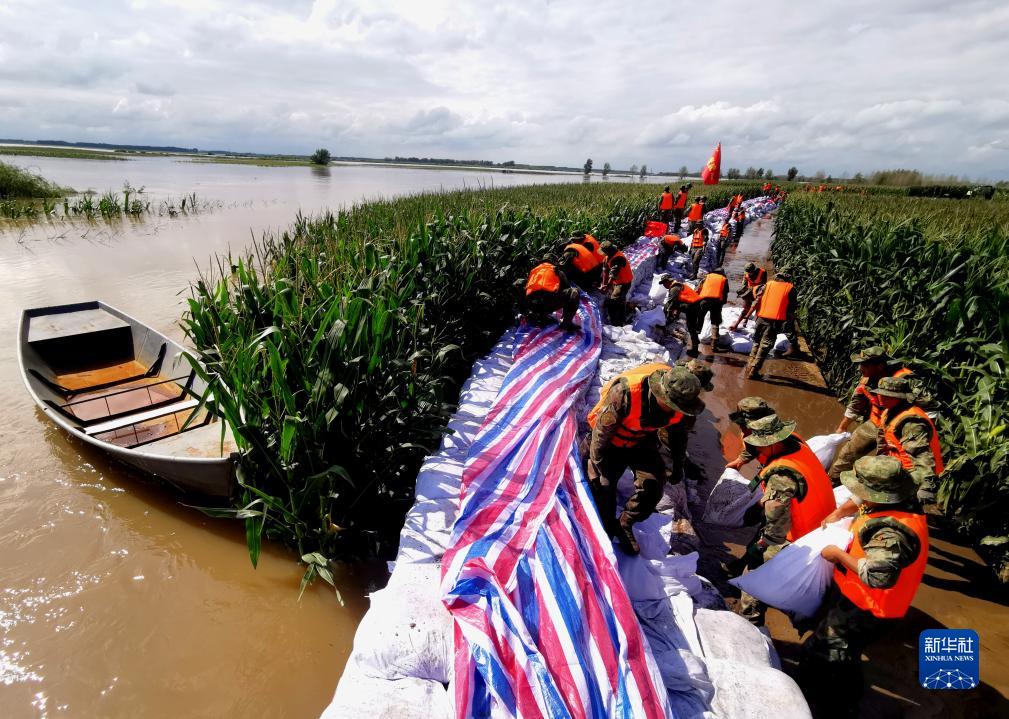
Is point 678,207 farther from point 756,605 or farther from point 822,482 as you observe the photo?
point 756,605

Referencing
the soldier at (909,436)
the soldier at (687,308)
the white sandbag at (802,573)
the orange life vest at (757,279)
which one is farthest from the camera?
the orange life vest at (757,279)

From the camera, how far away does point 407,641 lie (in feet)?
6.49

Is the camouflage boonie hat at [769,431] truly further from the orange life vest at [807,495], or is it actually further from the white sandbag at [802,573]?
the white sandbag at [802,573]

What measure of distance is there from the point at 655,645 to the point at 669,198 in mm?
13621

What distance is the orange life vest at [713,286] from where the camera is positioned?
6.08 metres

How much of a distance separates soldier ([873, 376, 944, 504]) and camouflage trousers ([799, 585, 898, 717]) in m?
1.11

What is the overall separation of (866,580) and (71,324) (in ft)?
25.0

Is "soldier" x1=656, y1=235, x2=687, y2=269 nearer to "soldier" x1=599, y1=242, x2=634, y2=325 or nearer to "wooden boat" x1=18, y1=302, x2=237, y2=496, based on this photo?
"soldier" x1=599, y1=242, x2=634, y2=325

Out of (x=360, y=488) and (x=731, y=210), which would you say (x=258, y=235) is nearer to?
(x=360, y=488)

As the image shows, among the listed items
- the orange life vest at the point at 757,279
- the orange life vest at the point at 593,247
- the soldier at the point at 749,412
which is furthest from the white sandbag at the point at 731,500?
the orange life vest at the point at 757,279

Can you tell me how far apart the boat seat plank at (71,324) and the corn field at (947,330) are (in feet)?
27.2

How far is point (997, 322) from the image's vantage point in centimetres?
360

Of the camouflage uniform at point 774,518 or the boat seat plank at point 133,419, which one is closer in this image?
the camouflage uniform at point 774,518

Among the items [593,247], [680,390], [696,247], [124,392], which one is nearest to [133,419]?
[124,392]
